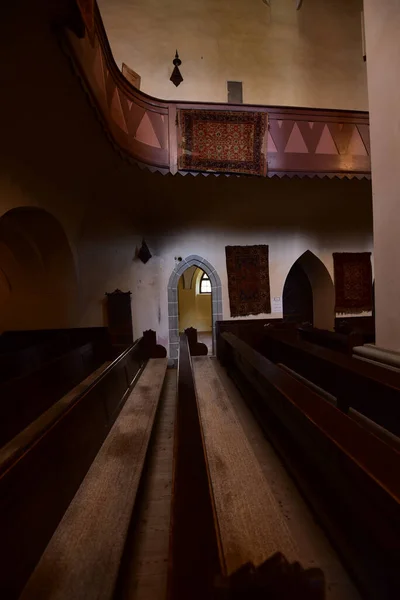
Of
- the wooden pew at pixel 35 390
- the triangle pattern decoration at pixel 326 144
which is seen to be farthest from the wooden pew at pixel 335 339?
the triangle pattern decoration at pixel 326 144

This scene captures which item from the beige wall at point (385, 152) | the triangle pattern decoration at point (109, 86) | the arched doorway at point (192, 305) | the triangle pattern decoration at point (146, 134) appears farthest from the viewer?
the arched doorway at point (192, 305)

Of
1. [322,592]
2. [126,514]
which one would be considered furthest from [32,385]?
[322,592]

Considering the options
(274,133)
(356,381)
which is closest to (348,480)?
(356,381)

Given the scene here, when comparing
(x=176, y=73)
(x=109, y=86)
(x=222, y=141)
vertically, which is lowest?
(x=109, y=86)

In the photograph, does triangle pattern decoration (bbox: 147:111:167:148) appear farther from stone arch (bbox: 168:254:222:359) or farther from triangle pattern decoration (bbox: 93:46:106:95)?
stone arch (bbox: 168:254:222:359)

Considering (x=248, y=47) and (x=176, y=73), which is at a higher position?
(x=248, y=47)

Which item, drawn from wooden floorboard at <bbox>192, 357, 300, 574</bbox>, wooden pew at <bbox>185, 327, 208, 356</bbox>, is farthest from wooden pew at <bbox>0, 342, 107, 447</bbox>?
wooden pew at <bbox>185, 327, 208, 356</bbox>

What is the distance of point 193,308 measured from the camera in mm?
12148

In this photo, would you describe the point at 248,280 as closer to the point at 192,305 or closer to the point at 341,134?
the point at 341,134

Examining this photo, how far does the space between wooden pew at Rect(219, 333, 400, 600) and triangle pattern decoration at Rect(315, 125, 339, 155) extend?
202 inches

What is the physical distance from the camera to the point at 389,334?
7.14 ft

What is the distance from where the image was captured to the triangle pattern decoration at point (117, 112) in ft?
12.5

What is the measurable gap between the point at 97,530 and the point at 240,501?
55cm

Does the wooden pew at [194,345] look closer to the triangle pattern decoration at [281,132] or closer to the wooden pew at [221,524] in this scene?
the wooden pew at [221,524]
